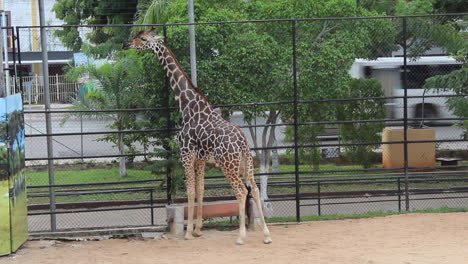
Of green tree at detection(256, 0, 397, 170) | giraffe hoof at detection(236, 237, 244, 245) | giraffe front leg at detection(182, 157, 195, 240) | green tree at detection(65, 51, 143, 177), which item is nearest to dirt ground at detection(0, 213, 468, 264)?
giraffe hoof at detection(236, 237, 244, 245)

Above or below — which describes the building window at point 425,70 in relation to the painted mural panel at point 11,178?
above

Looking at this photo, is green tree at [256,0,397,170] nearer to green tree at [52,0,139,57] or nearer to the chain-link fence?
the chain-link fence

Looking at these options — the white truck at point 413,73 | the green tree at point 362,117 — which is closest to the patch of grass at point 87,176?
the green tree at point 362,117

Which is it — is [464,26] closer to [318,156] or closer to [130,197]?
[318,156]

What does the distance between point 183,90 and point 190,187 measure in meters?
1.37

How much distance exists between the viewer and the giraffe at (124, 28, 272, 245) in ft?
32.8

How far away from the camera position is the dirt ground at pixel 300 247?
360 inches

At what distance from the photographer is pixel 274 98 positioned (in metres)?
13.8

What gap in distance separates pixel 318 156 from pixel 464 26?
178 inches

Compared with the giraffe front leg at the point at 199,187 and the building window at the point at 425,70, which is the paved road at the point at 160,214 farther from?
the building window at the point at 425,70

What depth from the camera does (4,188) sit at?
9.23 metres

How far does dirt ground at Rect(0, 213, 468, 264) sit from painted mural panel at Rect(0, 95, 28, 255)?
0.26 m

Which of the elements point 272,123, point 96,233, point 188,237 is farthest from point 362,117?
point 96,233

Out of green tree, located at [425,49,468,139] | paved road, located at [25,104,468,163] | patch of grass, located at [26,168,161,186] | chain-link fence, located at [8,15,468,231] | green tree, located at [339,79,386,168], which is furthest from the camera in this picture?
paved road, located at [25,104,468,163]
